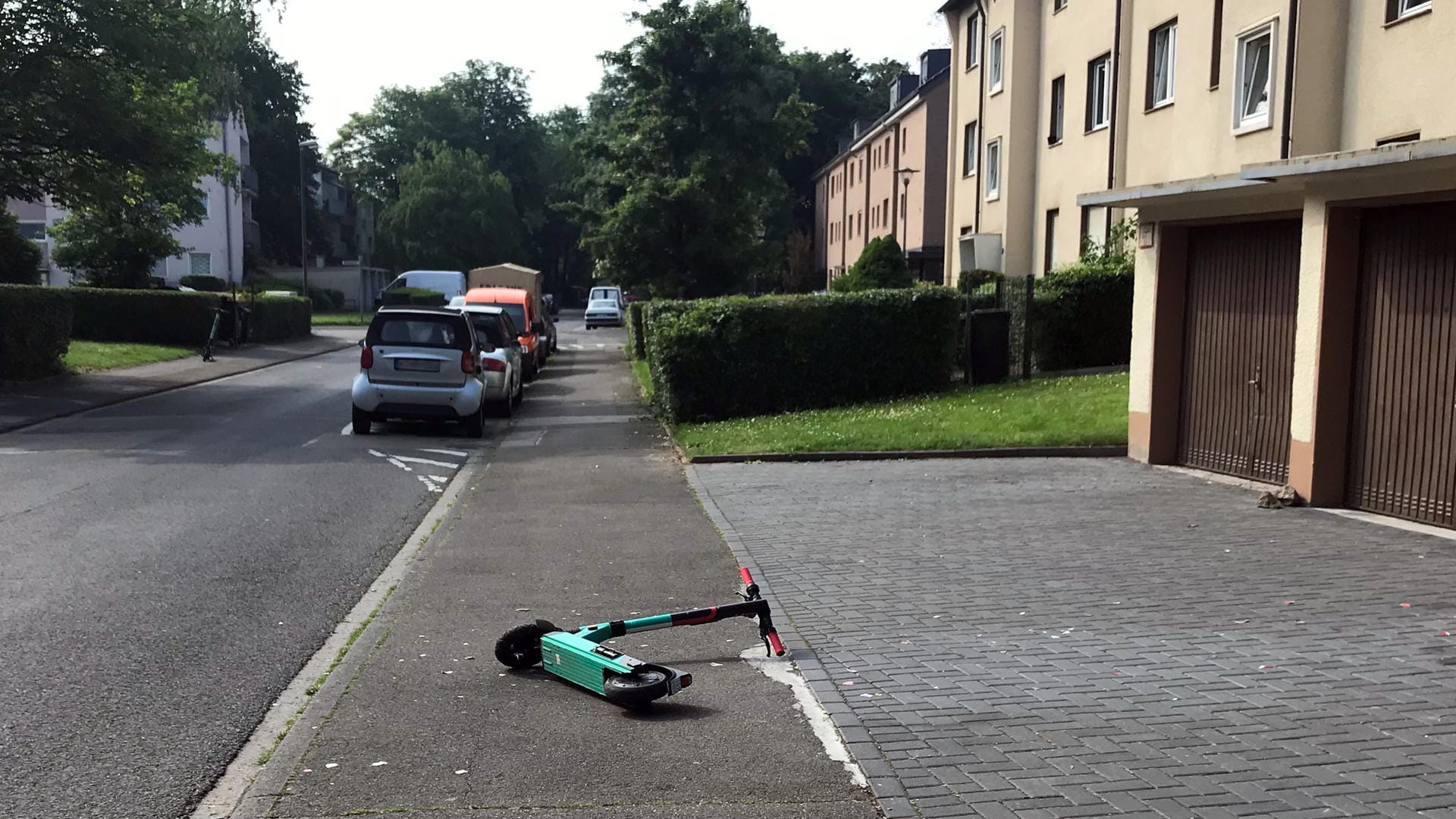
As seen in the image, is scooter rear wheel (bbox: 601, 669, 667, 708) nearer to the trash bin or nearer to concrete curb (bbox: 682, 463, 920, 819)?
concrete curb (bbox: 682, 463, 920, 819)

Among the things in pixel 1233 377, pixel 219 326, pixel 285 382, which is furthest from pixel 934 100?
pixel 1233 377

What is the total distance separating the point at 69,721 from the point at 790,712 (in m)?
2.91

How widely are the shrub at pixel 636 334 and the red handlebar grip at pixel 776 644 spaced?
25.0 m

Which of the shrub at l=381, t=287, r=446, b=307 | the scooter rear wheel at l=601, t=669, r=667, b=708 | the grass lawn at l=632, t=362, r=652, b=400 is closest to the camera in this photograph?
the scooter rear wheel at l=601, t=669, r=667, b=708

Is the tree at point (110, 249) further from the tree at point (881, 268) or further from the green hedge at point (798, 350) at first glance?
the green hedge at point (798, 350)

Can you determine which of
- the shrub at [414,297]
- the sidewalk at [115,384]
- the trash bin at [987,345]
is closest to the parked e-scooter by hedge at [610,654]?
the trash bin at [987,345]

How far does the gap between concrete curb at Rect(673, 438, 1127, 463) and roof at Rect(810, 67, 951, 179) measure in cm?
3175

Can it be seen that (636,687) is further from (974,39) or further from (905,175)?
(905,175)

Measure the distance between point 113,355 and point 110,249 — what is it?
11836 millimetres

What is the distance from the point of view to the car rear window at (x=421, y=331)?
57.4 ft

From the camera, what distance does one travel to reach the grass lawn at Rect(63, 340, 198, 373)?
2761 cm

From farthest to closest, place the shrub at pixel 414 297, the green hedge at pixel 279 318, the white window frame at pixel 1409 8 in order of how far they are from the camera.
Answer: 1. the shrub at pixel 414 297
2. the green hedge at pixel 279 318
3. the white window frame at pixel 1409 8

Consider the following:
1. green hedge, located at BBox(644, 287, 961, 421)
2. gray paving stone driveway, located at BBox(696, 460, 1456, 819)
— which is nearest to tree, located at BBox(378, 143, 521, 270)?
green hedge, located at BBox(644, 287, 961, 421)

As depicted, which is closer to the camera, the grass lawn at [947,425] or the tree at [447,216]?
the grass lawn at [947,425]
